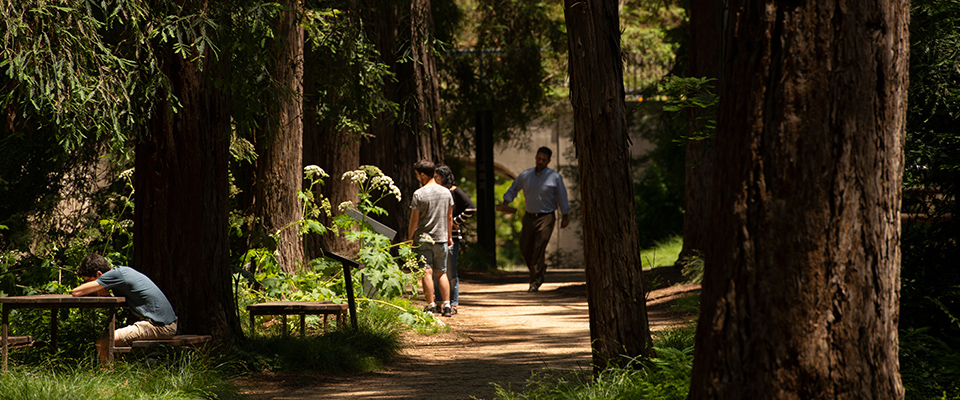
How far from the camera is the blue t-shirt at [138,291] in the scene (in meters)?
6.02

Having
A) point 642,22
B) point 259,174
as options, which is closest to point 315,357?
point 259,174

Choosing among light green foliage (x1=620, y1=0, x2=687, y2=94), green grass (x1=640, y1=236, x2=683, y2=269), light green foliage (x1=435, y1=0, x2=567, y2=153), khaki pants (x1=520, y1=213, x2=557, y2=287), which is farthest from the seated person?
light green foliage (x1=620, y1=0, x2=687, y2=94)

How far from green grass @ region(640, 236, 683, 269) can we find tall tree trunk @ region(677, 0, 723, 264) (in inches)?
177

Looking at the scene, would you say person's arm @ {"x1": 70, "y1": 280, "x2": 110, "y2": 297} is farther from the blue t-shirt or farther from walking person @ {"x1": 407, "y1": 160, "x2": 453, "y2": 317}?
walking person @ {"x1": 407, "y1": 160, "x2": 453, "y2": 317}

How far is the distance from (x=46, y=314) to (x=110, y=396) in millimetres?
2807

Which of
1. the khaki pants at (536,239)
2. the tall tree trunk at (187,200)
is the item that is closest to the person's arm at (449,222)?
the khaki pants at (536,239)

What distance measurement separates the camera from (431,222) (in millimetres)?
9102

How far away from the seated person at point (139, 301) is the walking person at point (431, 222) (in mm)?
3273

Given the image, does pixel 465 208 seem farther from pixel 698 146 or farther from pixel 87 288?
pixel 87 288

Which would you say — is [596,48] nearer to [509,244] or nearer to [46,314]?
[46,314]

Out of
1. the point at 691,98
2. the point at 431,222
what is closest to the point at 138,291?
the point at 431,222

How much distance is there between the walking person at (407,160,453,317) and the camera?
9109 millimetres

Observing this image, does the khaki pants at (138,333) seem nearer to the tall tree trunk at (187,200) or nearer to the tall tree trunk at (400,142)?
the tall tree trunk at (187,200)

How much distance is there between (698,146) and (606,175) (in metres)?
7.04
